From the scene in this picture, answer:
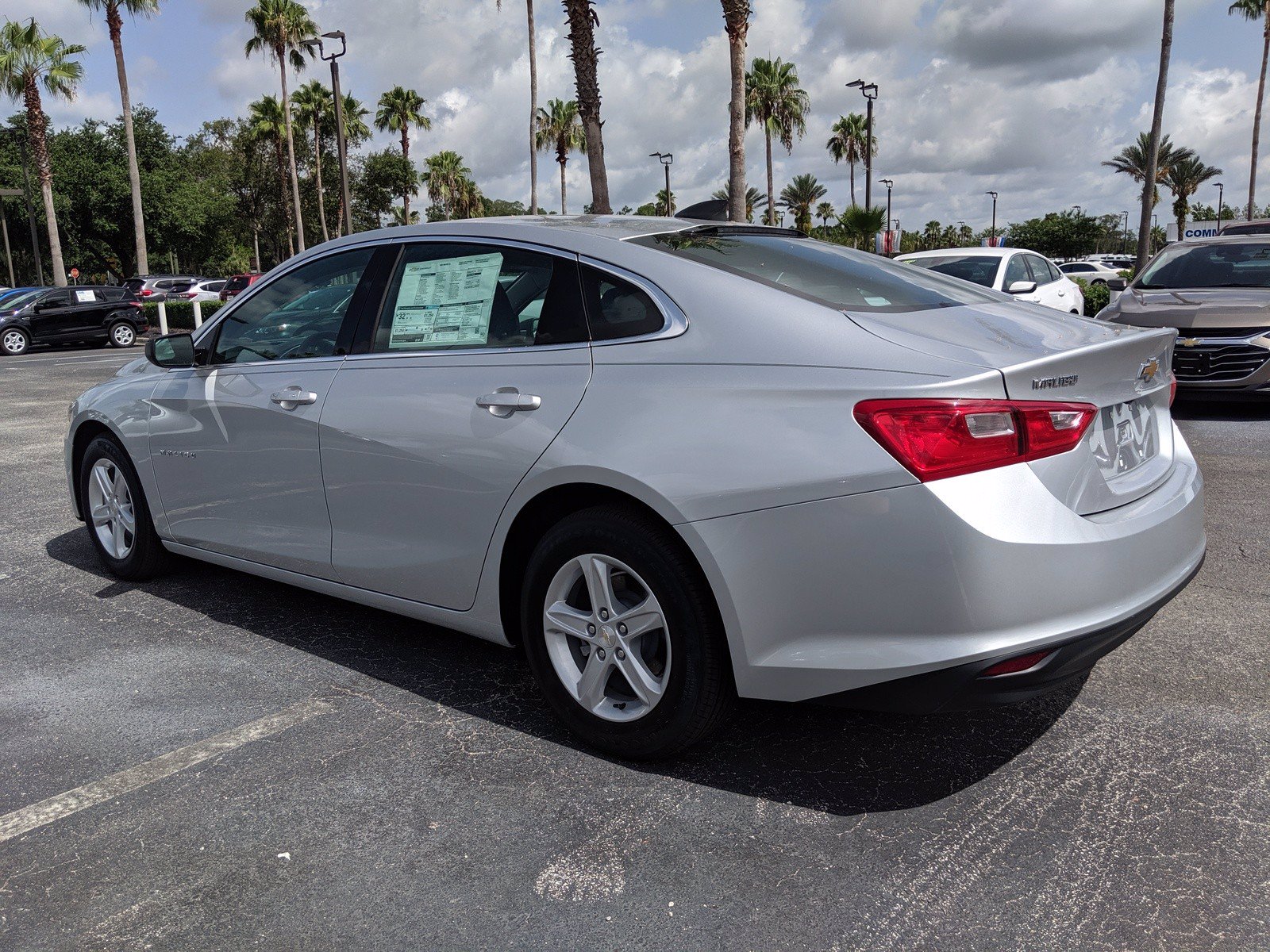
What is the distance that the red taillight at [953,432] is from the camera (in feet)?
7.98

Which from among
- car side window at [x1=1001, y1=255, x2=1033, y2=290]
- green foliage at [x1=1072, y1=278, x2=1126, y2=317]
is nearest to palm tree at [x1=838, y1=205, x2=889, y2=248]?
green foliage at [x1=1072, y1=278, x2=1126, y2=317]

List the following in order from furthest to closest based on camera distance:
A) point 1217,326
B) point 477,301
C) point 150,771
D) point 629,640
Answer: point 1217,326 < point 477,301 < point 150,771 < point 629,640

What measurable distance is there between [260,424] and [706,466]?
2033 mm

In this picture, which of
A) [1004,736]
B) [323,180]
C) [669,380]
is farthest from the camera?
[323,180]

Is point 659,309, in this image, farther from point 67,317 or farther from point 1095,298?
point 67,317

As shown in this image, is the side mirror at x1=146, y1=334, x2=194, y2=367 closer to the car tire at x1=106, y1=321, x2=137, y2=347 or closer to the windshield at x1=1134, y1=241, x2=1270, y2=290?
the windshield at x1=1134, y1=241, x2=1270, y2=290

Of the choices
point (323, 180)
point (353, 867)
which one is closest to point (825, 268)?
point (353, 867)

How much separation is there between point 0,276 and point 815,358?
6926 cm

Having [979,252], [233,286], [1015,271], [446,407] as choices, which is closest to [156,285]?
[233,286]

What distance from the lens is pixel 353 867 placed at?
256cm

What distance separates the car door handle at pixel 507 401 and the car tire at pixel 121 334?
25415mm

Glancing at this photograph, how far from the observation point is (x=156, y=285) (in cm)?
3609

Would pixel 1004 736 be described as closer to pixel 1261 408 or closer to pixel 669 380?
pixel 669 380

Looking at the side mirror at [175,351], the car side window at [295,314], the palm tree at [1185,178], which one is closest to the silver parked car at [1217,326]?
the car side window at [295,314]
